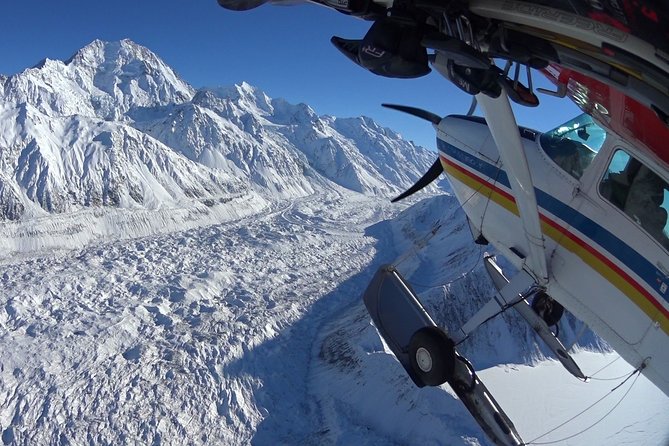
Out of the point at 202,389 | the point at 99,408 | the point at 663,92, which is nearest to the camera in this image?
the point at 663,92

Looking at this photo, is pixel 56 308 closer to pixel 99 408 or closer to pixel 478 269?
pixel 99 408

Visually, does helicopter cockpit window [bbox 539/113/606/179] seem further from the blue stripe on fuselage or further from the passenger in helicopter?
the passenger in helicopter

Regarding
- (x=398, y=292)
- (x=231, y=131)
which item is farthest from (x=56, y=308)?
(x=231, y=131)

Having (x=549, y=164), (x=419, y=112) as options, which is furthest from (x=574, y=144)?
(x=419, y=112)

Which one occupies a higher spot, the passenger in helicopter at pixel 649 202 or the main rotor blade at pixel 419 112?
the main rotor blade at pixel 419 112

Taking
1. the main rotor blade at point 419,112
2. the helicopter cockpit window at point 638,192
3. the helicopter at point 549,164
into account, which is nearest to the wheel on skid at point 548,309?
the helicopter at point 549,164

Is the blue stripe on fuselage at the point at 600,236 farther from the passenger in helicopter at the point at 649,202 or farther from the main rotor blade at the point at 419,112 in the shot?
the main rotor blade at the point at 419,112
